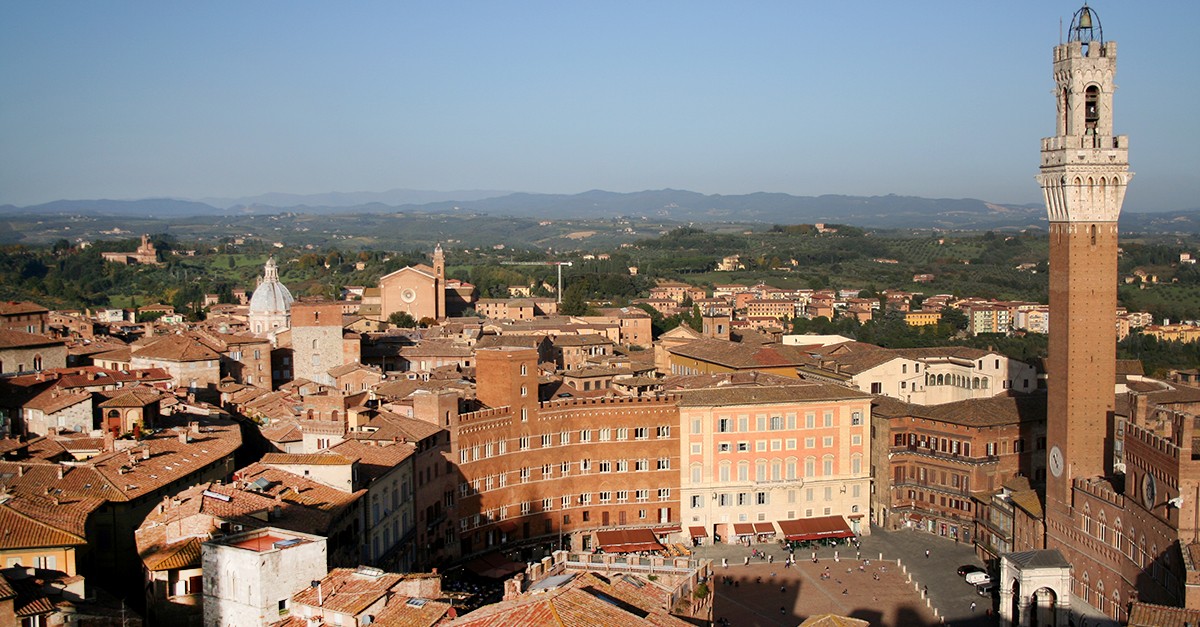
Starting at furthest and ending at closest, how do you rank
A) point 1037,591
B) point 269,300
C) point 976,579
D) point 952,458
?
1. point 269,300
2. point 952,458
3. point 976,579
4. point 1037,591

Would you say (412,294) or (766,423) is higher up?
(412,294)

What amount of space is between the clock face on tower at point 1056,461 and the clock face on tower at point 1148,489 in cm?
502

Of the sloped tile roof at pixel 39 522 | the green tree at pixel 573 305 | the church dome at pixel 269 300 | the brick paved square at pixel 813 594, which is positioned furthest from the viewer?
the green tree at pixel 573 305

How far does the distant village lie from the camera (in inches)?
904

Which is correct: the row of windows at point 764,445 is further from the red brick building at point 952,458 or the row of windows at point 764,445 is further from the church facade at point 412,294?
the church facade at point 412,294

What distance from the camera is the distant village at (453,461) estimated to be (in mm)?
22969

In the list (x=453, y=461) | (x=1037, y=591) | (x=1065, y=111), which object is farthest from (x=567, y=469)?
(x=1065, y=111)

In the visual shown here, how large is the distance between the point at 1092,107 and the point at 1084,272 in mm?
5259

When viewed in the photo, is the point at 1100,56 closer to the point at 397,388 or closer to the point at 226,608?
the point at 397,388

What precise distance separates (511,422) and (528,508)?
305 cm

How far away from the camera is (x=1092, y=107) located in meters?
39.9

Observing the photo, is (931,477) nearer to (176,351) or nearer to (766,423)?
(766,423)

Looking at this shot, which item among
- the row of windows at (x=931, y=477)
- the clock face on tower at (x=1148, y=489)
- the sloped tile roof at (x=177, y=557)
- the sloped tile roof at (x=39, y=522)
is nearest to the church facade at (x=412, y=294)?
the row of windows at (x=931, y=477)

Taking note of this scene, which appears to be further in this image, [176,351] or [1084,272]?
[176,351]
